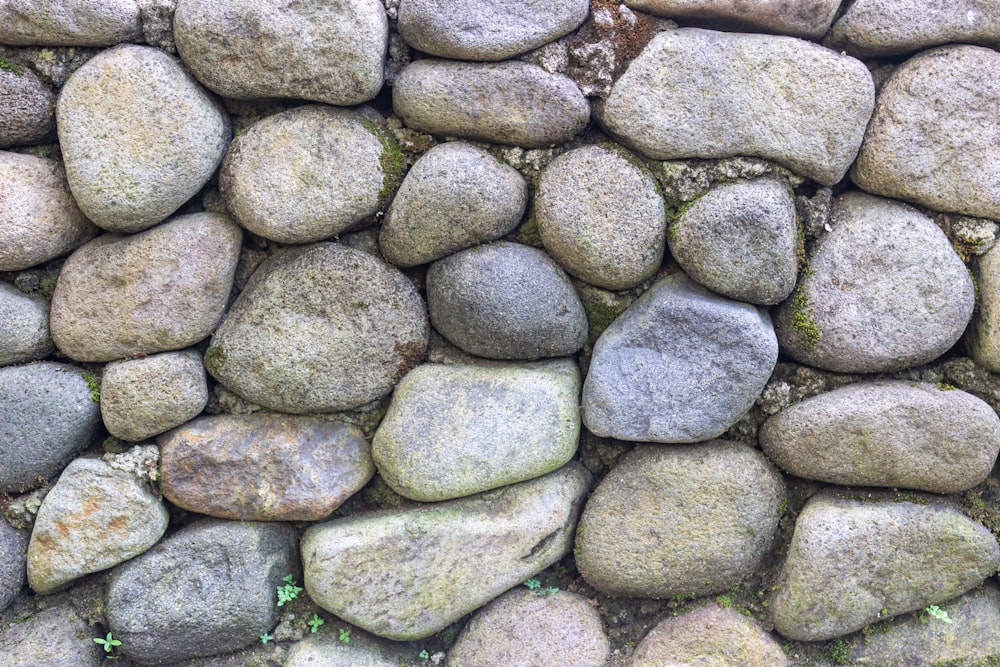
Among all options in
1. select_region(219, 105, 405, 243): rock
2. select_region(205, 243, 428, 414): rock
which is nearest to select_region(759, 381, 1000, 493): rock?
select_region(205, 243, 428, 414): rock

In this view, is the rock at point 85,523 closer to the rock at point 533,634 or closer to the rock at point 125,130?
the rock at point 125,130

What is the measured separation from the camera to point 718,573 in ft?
9.02

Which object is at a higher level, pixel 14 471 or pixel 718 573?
pixel 14 471

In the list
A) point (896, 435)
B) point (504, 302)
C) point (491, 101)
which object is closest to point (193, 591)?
point (504, 302)

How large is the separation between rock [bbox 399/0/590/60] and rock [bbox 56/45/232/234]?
0.79m

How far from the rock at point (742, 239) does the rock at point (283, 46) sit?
1.18 metres

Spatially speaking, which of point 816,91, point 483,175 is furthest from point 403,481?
point 816,91

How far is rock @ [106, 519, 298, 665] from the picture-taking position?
8.66 ft

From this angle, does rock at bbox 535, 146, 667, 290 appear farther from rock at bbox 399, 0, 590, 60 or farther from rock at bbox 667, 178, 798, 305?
rock at bbox 399, 0, 590, 60

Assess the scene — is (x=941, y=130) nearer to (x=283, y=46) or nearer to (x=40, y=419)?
(x=283, y=46)

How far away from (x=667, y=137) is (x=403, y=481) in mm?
1491

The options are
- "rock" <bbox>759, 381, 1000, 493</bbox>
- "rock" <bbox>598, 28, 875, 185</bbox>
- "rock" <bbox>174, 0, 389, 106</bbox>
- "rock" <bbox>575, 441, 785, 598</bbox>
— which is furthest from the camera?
"rock" <bbox>575, 441, 785, 598</bbox>

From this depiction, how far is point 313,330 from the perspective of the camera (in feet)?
8.49

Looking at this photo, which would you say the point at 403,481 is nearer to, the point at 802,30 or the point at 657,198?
the point at 657,198
